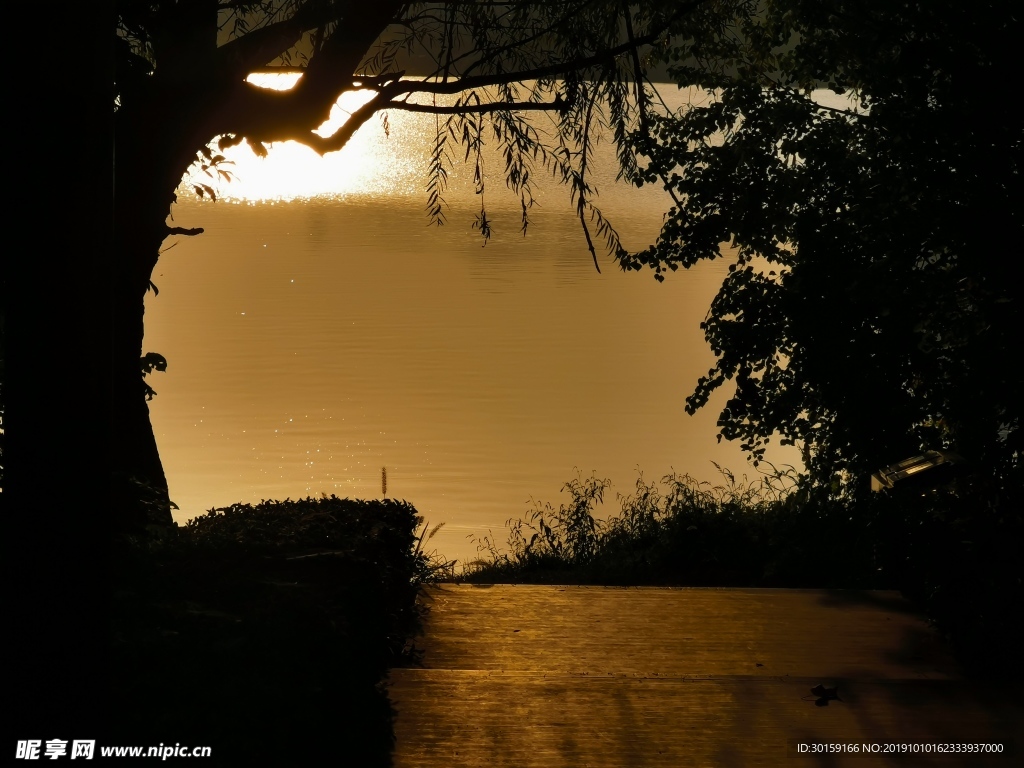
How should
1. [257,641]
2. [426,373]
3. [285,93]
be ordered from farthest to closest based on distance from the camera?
[426,373] → [285,93] → [257,641]

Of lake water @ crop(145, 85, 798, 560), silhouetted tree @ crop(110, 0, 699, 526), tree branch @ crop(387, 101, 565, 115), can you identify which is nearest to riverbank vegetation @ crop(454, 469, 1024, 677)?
lake water @ crop(145, 85, 798, 560)

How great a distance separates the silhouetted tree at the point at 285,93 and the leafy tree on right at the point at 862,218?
0.72m

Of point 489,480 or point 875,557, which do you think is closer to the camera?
point 875,557

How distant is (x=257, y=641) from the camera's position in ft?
12.9

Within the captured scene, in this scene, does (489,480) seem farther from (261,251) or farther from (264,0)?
(261,251)

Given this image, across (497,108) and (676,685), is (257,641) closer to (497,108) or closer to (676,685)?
(676,685)

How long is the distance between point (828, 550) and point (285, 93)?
5481 mm

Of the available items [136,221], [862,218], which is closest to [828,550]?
[862,218]

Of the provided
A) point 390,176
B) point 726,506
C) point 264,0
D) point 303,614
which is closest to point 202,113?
point 264,0

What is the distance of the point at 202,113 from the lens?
22.6ft

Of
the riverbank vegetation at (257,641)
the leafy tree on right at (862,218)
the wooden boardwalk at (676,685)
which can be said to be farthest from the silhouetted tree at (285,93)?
the wooden boardwalk at (676,685)

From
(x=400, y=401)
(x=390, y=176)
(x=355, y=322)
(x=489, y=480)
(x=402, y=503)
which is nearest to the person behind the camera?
(x=402, y=503)

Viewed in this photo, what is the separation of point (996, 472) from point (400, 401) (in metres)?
12.2

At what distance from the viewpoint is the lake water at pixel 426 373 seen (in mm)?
14633
